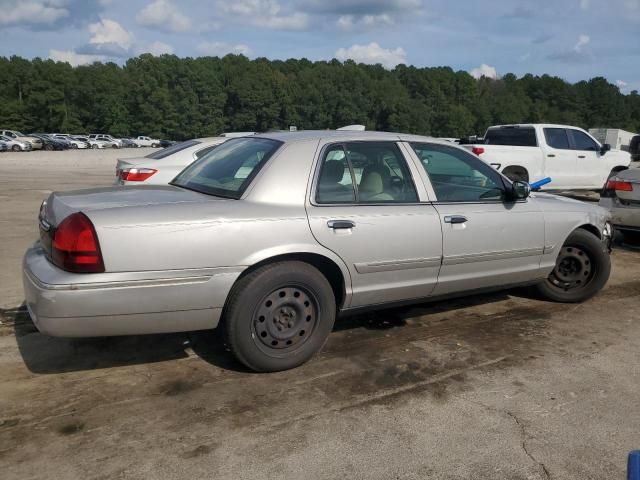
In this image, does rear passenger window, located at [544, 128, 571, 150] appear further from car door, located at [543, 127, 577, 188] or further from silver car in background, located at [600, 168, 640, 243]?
silver car in background, located at [600, 168, 640, 243]

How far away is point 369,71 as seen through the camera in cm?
13638

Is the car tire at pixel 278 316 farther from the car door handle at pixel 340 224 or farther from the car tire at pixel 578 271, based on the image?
the car tire at pixel 578 271

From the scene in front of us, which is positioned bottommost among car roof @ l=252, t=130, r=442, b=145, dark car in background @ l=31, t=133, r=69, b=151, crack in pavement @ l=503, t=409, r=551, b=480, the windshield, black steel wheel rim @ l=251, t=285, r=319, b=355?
crack in pavement @ l=503, t=409, r=551, b=480

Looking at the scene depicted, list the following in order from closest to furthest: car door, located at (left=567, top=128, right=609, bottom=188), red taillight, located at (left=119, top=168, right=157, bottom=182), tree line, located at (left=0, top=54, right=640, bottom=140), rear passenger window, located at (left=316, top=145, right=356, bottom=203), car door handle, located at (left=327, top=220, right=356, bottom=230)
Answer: car door handle, located at (left=327, top=220, right=356, bottom=230) < rear passenger window, located at (left=316, top=145, right=356, bottom=203) < red taillight, located at (left=119, top=168, right=157, bottom=182) < car door, located at (left=567, top=128, right=609, bottom=188) < tree line, located at (left=0, top=54, right=640, bottom=140)

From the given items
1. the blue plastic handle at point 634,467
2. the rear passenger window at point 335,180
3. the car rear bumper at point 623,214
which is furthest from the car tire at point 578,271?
the blue plastic handle at point 634,467

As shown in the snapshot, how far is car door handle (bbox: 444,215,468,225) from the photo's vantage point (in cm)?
425

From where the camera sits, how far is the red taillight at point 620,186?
24.9ft

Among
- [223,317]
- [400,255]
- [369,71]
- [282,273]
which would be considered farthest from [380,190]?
[369,71]

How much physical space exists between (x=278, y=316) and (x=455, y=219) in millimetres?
1546

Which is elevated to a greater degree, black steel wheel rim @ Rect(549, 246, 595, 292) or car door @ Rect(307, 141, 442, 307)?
car door @ Rect(307, 141, 442, 307)

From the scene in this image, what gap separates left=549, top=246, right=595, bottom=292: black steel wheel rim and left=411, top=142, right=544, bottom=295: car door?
53 centimetres

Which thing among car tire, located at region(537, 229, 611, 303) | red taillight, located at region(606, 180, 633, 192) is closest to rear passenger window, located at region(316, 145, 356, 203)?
car tire, located at region(537, 229, 611, 303)

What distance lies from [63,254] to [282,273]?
126 centimetres

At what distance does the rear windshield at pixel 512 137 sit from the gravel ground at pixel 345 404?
7696 mm
